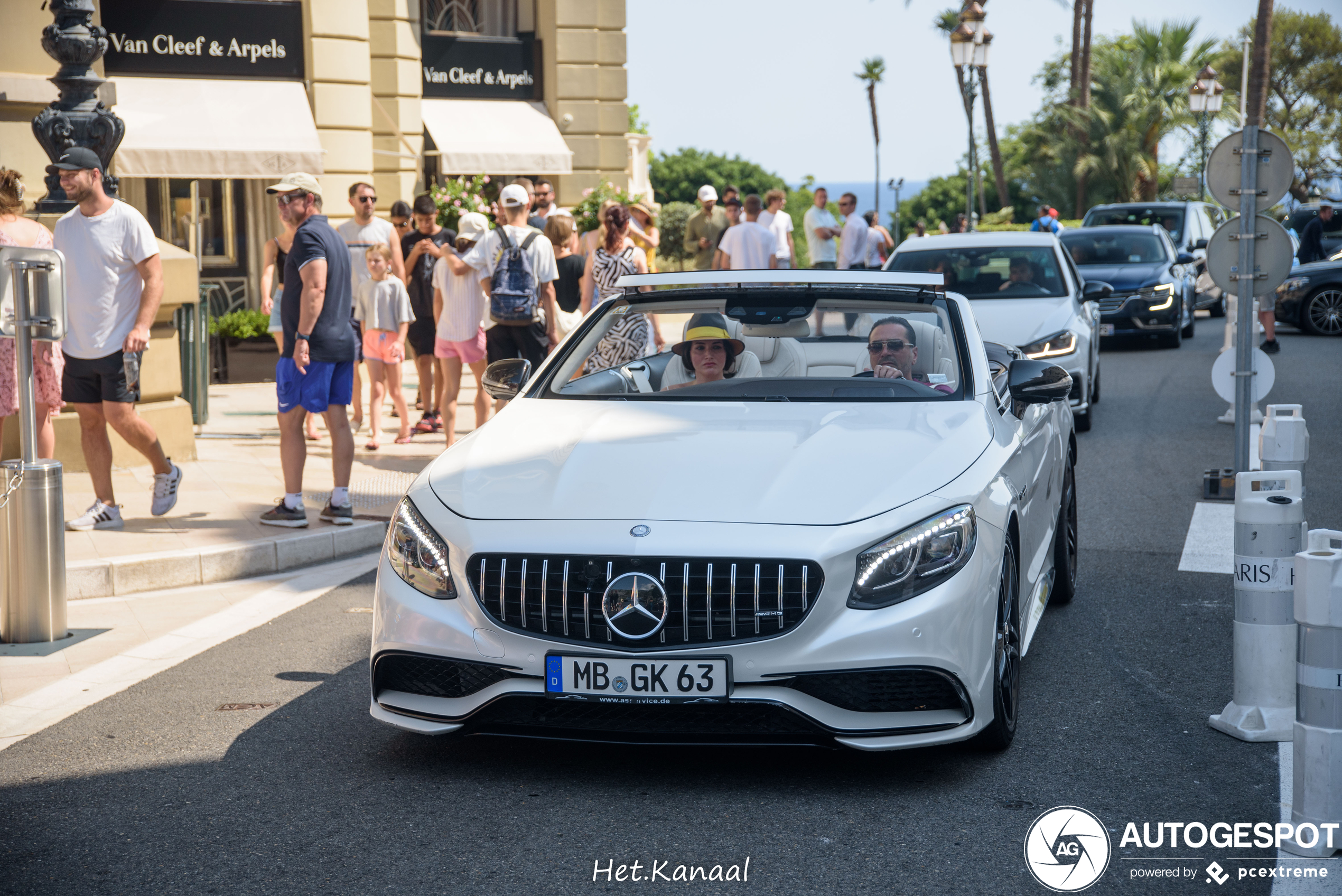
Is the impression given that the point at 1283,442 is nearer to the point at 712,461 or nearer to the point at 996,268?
the point at 712,461

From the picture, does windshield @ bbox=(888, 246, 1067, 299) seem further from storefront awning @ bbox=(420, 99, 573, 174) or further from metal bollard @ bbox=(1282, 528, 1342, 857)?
storefront awning @ bbox=(420, 99, 573, 174)

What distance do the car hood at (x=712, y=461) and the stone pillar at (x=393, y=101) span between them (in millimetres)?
16517

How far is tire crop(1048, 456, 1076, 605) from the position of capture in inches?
255

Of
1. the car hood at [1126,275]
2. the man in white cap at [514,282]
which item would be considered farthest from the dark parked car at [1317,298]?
the man in white cap at [514,282]

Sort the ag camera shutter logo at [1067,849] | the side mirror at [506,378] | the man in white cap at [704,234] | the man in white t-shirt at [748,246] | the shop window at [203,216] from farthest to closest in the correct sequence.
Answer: the shop window at [203,216], the man in white cap at [704,234], the man in white t-shirt at [748,246], the side mirror at [506,378], the ag camera shutter logo at [1067,849]

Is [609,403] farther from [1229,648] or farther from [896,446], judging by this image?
[1229,648]

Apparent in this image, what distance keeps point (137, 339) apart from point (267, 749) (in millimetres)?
3968

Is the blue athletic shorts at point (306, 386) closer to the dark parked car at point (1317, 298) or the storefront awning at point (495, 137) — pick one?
the storefront awning at point (495, 137)

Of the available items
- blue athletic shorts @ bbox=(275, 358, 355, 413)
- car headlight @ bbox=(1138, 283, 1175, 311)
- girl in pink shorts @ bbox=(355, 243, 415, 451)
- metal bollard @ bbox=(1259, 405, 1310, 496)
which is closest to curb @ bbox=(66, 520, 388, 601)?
blue athletic shorts @ bbox=(275, 358, 355, 413)

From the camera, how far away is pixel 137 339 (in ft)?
26.5

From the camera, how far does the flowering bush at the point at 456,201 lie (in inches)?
814

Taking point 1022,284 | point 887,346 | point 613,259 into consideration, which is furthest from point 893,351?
point 1022,284

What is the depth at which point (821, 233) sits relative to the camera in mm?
20156

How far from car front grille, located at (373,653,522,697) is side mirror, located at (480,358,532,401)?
Answer: 160 cm
